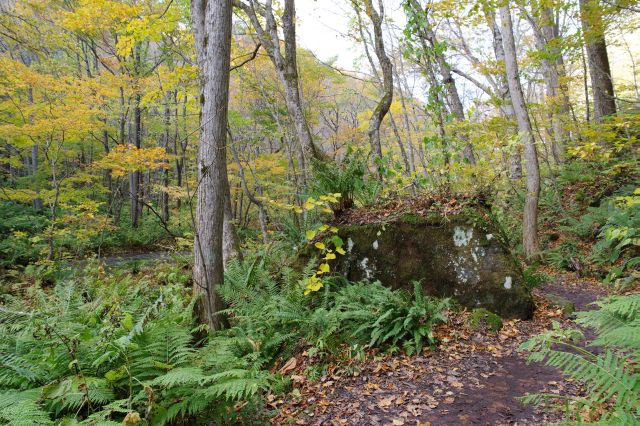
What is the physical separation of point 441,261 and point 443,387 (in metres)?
1.88

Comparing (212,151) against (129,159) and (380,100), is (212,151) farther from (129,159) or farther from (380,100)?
(129,159)

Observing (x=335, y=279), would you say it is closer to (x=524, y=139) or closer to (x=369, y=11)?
(x=524, y=139)

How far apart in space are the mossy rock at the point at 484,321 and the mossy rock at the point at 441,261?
0.89 feet

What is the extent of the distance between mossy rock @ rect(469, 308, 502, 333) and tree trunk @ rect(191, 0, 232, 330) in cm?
318

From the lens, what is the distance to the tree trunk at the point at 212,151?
4551 mm

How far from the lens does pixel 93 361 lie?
268 cm

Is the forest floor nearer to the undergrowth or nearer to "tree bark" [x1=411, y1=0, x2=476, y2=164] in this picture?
the undergrowth

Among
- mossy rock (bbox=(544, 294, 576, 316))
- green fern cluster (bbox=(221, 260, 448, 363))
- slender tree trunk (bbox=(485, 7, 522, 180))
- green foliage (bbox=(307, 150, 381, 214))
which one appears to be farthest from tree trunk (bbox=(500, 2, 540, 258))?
green fern cluster (bbox=(221, 260, 448, 363))

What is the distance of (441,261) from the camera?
4.77 metres

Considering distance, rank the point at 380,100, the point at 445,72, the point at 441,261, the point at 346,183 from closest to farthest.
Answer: the point at 441,261, the point at 346,183, the point at 380,100, the point at 445,72

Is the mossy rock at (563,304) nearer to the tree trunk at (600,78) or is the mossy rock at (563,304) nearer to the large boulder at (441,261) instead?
→ the large boulder at (441,261)

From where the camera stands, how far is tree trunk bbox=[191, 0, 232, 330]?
455cm

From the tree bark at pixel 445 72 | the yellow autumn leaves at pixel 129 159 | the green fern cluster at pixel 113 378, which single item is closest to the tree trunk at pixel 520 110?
the tree bark at pixel 445 72

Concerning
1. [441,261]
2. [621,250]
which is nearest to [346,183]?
[441,261]
